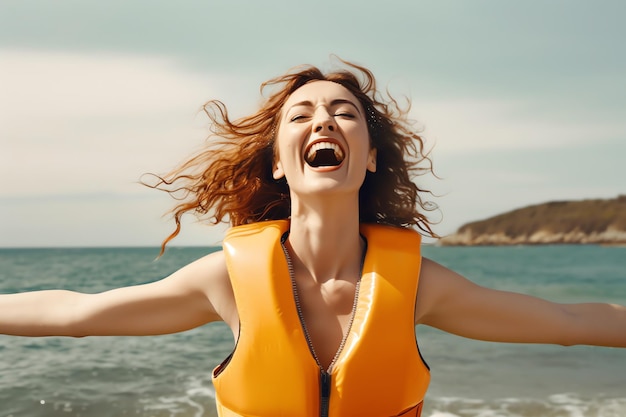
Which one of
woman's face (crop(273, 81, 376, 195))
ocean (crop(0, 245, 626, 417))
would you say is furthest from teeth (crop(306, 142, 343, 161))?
ocean (crop(0, 245, 626, 417))

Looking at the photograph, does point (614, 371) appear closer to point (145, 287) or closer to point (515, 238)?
point (145, 287)

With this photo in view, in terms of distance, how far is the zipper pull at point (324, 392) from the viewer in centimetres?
321

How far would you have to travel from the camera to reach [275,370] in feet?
10.5

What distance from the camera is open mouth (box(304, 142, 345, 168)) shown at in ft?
10.8

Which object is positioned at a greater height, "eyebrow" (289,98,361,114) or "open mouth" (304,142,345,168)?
"eyebrow" (289,98,361,114)

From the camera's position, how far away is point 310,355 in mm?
3211

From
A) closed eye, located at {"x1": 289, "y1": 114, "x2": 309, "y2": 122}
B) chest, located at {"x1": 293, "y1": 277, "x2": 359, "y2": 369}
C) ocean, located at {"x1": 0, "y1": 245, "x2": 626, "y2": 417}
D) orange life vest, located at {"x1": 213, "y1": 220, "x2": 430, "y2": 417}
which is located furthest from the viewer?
ocean, located at {"x1": 0, "y1": 245, "x2": 626, "y2": 417}

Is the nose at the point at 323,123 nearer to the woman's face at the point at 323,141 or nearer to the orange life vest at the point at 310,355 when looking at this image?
the woman's face at the point at 323,141

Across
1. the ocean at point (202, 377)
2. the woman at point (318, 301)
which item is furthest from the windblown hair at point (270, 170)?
the ocean at point (202, 377)

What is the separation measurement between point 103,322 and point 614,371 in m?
7.54

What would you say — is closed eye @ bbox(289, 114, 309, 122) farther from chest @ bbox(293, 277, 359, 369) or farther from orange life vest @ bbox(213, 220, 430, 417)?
chest @ bbox(293, 277, 359, 369)

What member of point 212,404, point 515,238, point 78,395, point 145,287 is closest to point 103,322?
point 145,287

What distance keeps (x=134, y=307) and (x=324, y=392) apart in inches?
35.5

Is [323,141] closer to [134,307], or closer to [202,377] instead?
[134,307]
